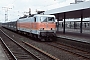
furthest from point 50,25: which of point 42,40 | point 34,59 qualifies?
point 34,59

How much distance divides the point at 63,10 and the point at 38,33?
22.0 ft

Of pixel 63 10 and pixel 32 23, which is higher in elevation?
pixel 63 10

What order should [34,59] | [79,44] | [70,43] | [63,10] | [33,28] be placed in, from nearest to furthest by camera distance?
[34,59] < [79,44] < [70,43] < [33,28] < [63,10]

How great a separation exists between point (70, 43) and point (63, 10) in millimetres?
7789

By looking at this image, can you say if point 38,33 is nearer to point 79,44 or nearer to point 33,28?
point 33,28

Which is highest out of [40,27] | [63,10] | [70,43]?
[63,10]

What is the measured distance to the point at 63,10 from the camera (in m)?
27.6

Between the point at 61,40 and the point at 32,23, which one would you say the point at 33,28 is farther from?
the point at 61,40

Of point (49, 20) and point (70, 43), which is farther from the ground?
point (49, 20)

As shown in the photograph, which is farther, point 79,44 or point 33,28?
point 33,28

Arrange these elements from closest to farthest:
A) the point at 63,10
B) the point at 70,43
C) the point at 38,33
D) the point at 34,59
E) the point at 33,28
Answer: the point at 34,59 < the point at 70,43 < the point at 38,33 < the point at 33,28 < the point at 63,10

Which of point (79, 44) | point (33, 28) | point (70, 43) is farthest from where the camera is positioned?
point (33, 28)

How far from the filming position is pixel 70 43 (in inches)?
822

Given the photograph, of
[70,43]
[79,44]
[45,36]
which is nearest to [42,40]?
[45,36]
